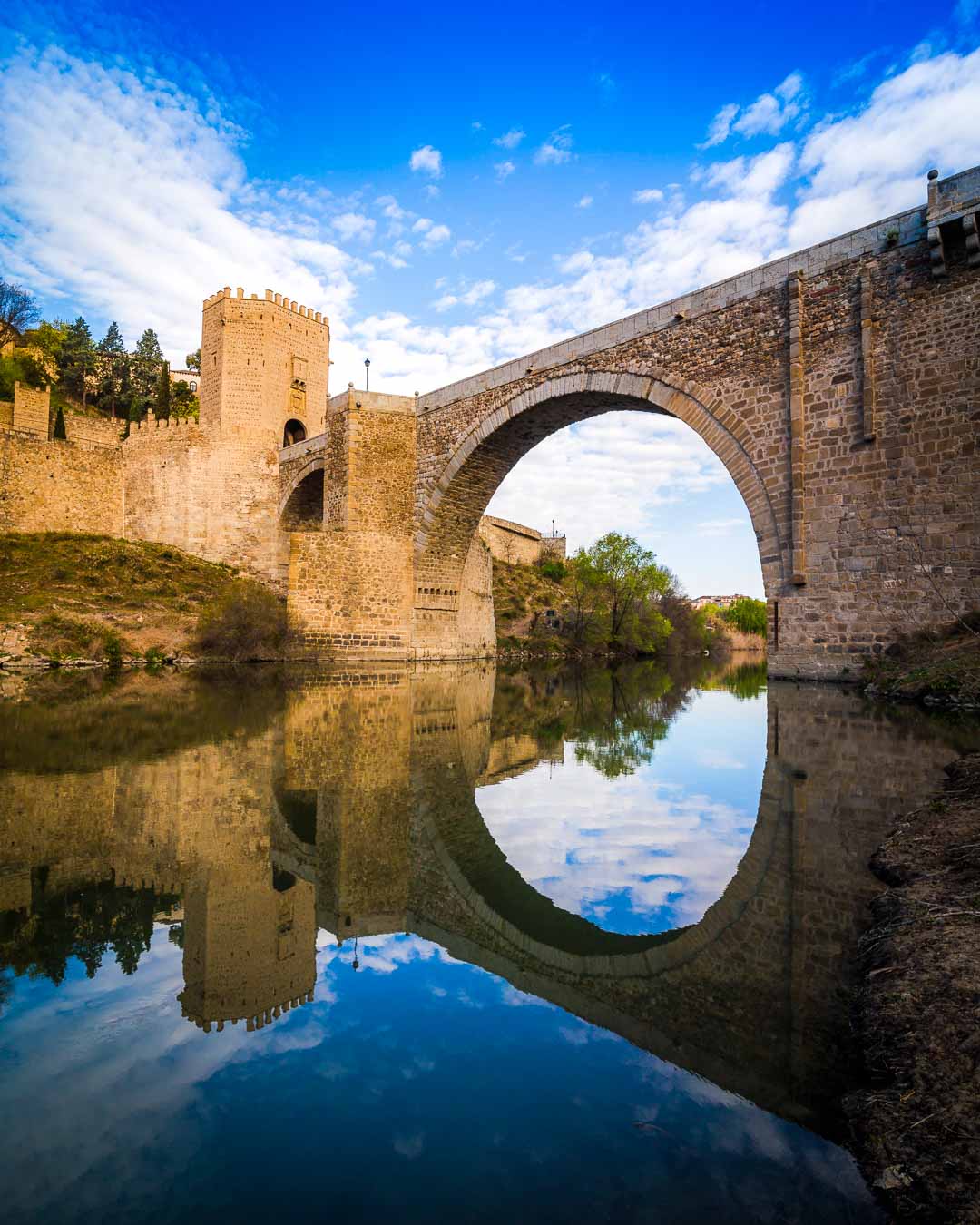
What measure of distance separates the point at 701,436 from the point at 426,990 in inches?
491

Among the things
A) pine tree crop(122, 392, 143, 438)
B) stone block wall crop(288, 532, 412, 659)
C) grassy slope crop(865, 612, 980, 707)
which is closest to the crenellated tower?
stone block wall crop(288, 532, 412, 659)

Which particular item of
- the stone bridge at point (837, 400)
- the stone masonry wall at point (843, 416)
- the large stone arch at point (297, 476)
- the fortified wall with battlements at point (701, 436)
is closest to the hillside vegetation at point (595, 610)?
the fortified wall with battlements at point (701, 436)

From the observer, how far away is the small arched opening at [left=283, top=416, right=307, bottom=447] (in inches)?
1170

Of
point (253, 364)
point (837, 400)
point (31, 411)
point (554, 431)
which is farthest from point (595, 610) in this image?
point (31, 411)

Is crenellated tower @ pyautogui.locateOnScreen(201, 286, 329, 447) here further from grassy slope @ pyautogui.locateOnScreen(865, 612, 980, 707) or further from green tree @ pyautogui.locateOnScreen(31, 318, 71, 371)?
grassy slope @ pyautogui.locateOnScreen(865, 612, 980, 707)

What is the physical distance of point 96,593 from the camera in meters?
17.9

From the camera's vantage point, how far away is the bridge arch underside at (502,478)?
1235 cm

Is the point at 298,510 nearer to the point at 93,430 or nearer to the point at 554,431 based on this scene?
the point at 93,430

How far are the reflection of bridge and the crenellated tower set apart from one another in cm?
2441

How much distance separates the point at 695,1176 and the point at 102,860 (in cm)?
269

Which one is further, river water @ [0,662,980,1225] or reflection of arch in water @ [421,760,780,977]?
reflection of arch in water @ [421,760,780,977]

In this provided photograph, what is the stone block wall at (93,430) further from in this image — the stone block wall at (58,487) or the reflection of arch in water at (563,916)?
the reflection of arch in water at (563,916)

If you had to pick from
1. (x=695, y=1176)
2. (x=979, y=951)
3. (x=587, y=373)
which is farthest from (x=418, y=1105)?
(x=587, y=373)

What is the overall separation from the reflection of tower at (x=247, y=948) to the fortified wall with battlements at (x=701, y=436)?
9.03m
